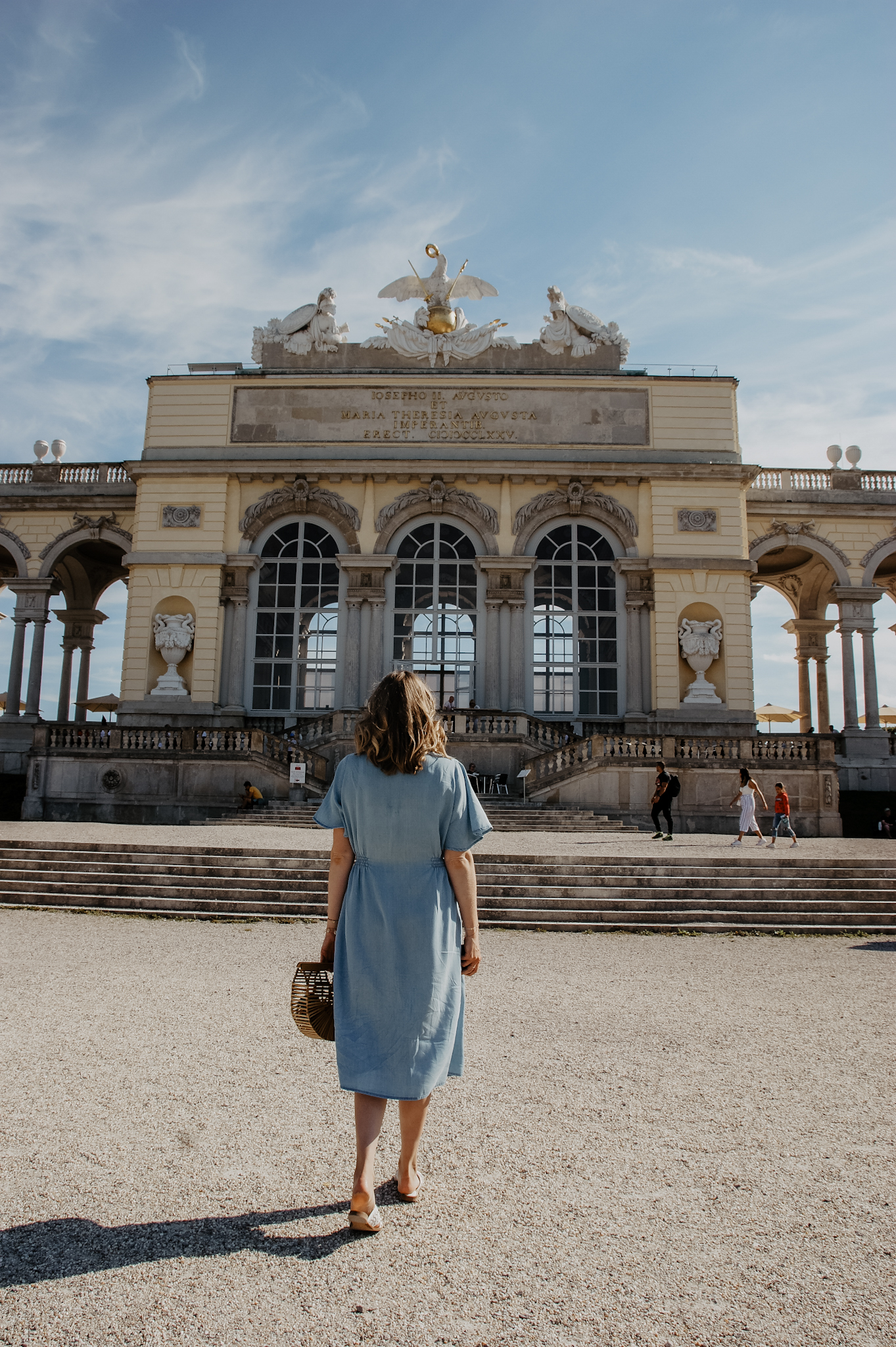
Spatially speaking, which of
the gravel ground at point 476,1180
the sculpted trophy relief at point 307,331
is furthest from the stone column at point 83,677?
the gravel ground at point 476,1180

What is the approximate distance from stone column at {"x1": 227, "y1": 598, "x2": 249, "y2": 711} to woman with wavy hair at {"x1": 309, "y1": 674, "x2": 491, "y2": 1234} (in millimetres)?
23682

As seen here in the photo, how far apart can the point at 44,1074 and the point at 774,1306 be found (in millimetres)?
3711

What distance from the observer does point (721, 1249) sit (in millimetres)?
3199

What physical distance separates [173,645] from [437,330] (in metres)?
11.9

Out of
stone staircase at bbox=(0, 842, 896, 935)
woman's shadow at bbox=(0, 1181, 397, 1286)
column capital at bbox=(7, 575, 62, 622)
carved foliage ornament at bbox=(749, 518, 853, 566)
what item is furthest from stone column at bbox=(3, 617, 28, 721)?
woman's shadow at bbox=(0, 1181, 397, 1286)

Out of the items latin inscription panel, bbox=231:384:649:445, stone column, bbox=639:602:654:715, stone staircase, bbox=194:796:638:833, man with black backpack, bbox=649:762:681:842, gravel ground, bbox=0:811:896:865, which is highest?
latin inscription panel, bbox=231:384:649:445

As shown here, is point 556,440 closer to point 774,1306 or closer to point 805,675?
point 805,675

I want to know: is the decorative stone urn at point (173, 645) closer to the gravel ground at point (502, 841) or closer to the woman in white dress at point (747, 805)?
the gravel ground at point (502, 841)

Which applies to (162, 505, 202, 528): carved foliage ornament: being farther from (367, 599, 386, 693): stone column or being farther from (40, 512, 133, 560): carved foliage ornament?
(367, 599, 386, 693): stone column

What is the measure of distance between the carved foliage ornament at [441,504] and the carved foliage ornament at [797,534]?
8.11 meters

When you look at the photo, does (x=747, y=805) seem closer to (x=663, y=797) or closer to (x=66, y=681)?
(x=663, y=797)

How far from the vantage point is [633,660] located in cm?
2652

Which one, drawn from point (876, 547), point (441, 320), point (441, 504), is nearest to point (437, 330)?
point (441, 320)

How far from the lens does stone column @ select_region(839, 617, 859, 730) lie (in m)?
28.0
